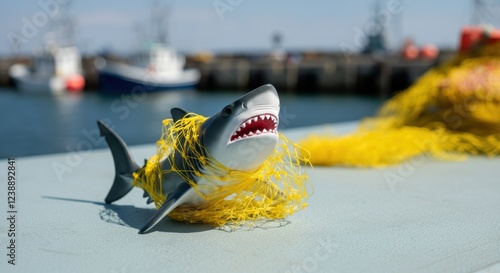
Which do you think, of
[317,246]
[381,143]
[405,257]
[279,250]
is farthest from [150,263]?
[381,143]

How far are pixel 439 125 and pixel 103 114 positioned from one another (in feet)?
95.5

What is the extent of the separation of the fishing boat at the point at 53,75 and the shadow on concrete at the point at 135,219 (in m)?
48.0

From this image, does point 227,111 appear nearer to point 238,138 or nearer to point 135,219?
point 238,138

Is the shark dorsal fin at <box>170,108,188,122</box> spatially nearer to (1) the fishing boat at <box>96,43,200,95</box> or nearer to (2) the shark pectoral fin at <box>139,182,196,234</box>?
(2) the shark pectoral fin at <box>139,182,196,234</box>

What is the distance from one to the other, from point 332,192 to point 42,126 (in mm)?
25635

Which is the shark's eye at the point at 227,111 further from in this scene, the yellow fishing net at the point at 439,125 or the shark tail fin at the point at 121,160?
the yellow fishing net at the point at 439,125

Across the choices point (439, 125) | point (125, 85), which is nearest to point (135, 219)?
point (439, 125)

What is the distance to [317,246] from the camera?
3324 millimetres

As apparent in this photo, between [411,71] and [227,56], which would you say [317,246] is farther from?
[227,56]

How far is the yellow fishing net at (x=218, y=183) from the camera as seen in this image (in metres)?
3.46

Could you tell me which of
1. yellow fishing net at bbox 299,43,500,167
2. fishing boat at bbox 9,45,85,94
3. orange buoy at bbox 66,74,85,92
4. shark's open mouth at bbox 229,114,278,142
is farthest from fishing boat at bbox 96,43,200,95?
shark's open mouth at bbox 229,114,278,142

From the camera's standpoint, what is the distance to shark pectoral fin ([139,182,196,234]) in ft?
11.2

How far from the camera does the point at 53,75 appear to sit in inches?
2019

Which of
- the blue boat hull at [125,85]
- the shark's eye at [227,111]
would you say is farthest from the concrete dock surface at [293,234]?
the blue boat hull at [125,85]
